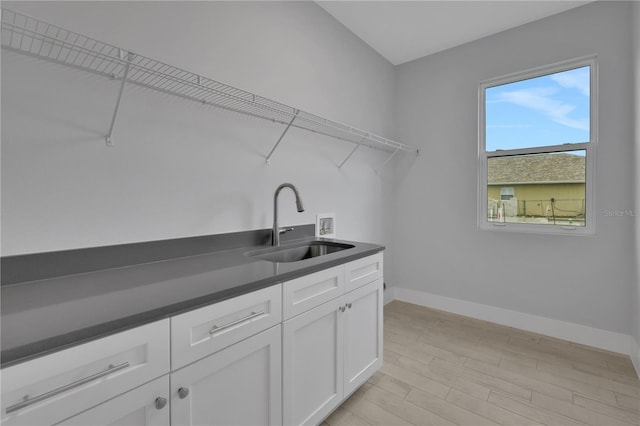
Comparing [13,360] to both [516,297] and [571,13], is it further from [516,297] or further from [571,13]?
[571,13]

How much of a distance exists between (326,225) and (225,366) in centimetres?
145

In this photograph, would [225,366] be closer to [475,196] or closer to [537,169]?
[475,196]

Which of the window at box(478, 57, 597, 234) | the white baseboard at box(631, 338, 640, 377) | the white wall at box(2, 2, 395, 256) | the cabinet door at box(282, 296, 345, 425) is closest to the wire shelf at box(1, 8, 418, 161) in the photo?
the white wall at box(2, 2, 395, 256)

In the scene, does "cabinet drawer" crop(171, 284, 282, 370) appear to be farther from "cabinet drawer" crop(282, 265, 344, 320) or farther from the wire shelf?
the wire shelf

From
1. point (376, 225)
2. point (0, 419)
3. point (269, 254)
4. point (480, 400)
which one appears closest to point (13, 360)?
point (0, 419)

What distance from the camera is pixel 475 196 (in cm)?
275

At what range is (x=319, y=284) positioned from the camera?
1352 mm

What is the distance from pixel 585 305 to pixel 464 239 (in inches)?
39.4

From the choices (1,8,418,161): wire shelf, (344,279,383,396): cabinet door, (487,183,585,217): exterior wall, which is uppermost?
(1,8,418,161): wire shelf

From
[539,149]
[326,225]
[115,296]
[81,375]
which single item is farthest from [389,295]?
[81,375]

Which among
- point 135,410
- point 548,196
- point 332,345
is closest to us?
point 135,410

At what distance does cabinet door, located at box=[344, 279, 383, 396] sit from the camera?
154 centimetres

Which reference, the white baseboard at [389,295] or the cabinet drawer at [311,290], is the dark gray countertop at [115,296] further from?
the white baseboard at [389,295]

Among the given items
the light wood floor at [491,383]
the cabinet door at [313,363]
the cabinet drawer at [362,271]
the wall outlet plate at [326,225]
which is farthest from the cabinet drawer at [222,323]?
the wall outlet plate at [326,225]
